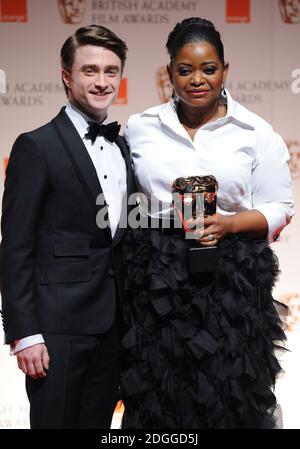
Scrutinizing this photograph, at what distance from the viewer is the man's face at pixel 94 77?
176 cm

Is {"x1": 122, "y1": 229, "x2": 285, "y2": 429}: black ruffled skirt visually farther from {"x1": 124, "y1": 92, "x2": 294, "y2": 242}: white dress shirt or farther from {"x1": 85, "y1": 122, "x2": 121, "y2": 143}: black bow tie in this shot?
{"x1": 85, "y1": 122, "x2": 121, "y2": 143}: black bow tie

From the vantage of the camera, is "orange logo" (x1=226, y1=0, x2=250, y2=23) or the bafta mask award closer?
the bafta mask award

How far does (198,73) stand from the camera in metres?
1.73

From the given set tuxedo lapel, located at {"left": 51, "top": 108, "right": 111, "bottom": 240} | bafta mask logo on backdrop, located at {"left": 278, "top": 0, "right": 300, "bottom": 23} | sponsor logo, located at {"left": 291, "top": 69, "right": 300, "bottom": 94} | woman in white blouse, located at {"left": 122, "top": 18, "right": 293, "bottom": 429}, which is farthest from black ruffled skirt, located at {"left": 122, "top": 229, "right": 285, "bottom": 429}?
bafta mask logo on backdrop, located at {"left": 278, "top": 0, "right": 300, "bottom": 23}

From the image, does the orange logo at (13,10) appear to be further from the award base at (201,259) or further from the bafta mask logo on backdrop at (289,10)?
the award base at (201,259)

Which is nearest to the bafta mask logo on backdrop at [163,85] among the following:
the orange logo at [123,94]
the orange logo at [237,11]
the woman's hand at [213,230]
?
the orange logo at [123,94]

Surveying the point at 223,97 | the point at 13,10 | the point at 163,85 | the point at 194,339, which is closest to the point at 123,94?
the point at 163,85

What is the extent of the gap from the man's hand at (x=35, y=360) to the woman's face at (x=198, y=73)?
670mm

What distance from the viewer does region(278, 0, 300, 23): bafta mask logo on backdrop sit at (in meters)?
3.06

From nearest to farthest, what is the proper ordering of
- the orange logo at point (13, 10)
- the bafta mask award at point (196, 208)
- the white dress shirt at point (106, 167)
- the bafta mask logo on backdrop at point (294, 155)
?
the bafta mask award at point (196, 208) < the white dress shirt at point (106, 167) < the orange logo at point (13, 10) < the bafta mask logo on backdrop at point (294, 155)

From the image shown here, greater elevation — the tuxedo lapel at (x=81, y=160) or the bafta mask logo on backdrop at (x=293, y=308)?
the tuxedo lapel at (x=81, y=160)

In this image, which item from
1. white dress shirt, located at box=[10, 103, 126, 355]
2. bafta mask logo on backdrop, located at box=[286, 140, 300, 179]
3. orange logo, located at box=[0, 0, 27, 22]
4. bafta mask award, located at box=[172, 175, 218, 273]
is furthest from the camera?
bafta mask logo on backdrop, located at box=[286, 140, 300, 179]

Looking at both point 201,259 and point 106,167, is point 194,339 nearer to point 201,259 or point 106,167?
point 201,259

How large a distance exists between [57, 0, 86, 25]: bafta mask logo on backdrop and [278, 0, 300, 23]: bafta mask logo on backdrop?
Result: 0.81 metres
